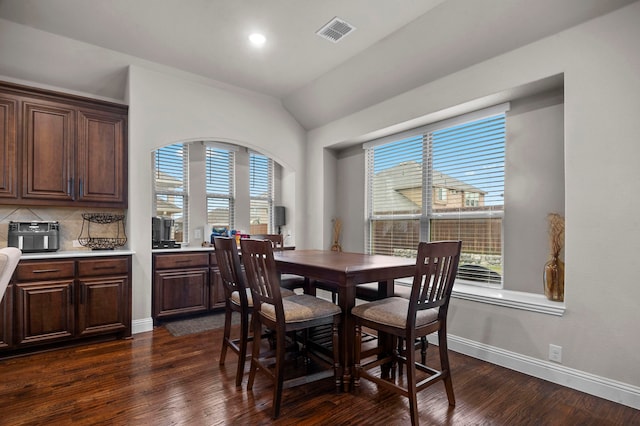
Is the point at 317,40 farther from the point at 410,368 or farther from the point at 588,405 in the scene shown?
the point at 588,405

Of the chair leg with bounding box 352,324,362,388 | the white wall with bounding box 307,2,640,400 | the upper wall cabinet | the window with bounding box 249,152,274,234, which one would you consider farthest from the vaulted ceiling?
the chair leg with bounding box 352,324,362,388

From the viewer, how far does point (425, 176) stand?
12.8ft

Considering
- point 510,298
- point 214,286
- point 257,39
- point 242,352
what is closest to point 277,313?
point 242,352

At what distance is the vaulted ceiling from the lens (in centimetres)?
270

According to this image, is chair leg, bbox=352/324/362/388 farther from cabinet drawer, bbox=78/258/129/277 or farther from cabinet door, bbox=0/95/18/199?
cabinet door, bbox=0/95/18/199

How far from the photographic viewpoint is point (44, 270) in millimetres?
3033

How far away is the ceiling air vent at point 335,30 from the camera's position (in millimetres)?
3047

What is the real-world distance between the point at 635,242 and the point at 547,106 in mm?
1329

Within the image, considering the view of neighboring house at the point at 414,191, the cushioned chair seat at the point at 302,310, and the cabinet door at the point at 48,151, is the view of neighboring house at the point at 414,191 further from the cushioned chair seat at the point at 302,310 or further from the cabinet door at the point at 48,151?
the cabinet door at the point at 48,151

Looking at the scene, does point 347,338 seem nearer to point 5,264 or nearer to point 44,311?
point 5,264

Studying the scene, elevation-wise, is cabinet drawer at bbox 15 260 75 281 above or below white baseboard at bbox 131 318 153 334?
above

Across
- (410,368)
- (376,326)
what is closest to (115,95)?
(376,326)

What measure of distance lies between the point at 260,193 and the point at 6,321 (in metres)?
3.42

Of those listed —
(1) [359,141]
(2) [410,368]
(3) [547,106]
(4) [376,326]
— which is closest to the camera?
(2) [410,368]
